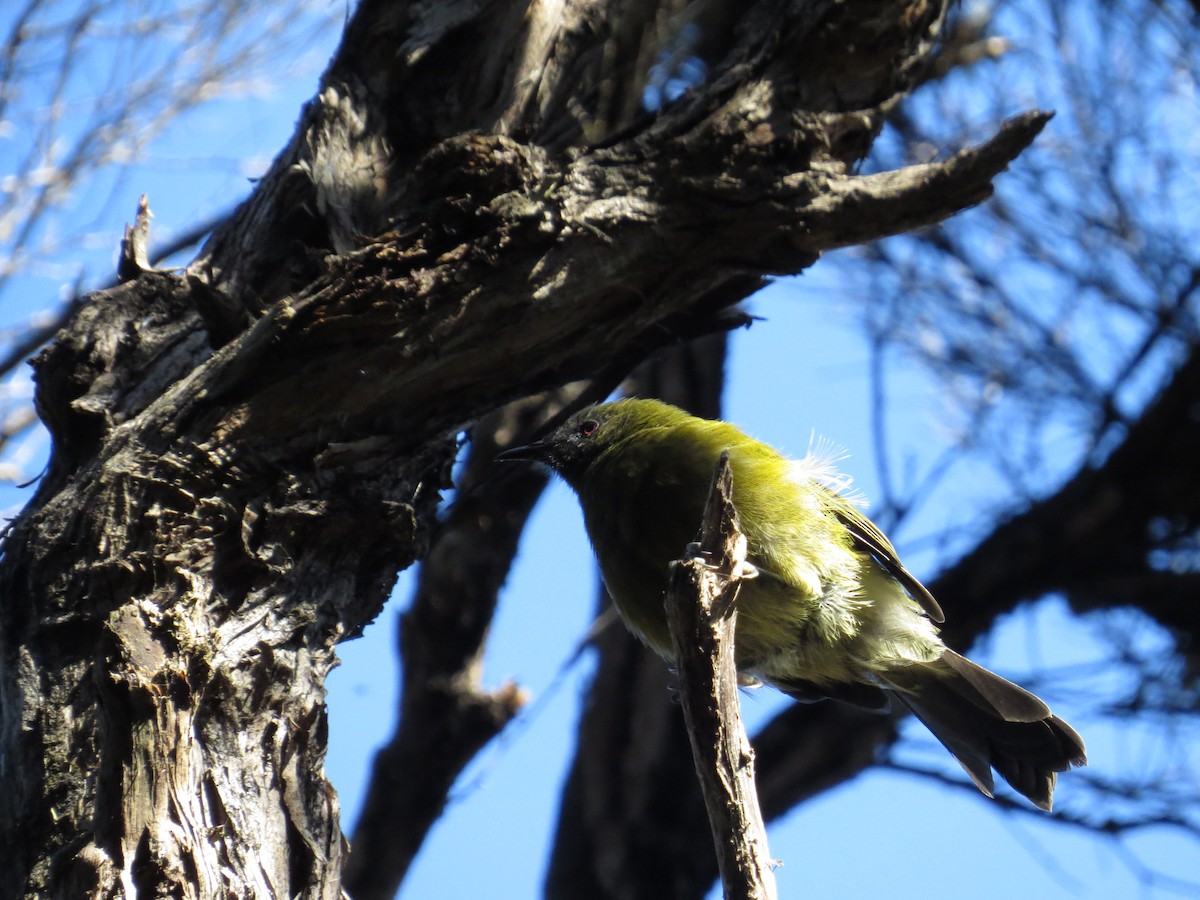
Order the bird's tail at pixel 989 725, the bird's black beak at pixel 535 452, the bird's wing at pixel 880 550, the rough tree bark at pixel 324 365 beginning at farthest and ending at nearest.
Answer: the bird's black beak at pixel 535 452, the bird's wing at pixel 880 550, the bird's tail at pixel 989 725, the rough tree bark at pixel 324 365

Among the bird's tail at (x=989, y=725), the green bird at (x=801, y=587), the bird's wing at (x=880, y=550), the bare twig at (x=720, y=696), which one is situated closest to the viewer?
the bare twig at (x=720, y=696)

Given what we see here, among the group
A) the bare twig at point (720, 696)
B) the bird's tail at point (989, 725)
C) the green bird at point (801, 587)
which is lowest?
the bare twig at point (720, 696)

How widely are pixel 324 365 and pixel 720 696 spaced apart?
1437 mm

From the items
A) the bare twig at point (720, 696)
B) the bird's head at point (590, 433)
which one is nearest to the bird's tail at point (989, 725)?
the bird's head at point (590, 433)

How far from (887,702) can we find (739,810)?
2.36m

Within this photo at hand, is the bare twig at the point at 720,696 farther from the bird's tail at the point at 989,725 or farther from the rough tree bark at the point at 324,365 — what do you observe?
the bird's tail at the point at 989,725

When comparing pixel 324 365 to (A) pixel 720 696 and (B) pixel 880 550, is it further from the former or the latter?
(B) pixel 880 550

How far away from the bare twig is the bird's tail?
1952mm

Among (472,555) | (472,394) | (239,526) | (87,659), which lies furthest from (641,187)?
(472,555)

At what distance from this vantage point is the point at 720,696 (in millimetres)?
2604

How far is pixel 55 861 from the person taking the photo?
253 cm

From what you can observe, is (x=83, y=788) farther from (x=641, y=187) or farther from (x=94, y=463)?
(x=641, y=187)

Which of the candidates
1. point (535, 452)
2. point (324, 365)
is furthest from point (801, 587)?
point (324, 365)

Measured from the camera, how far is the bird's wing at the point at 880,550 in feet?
14.4
